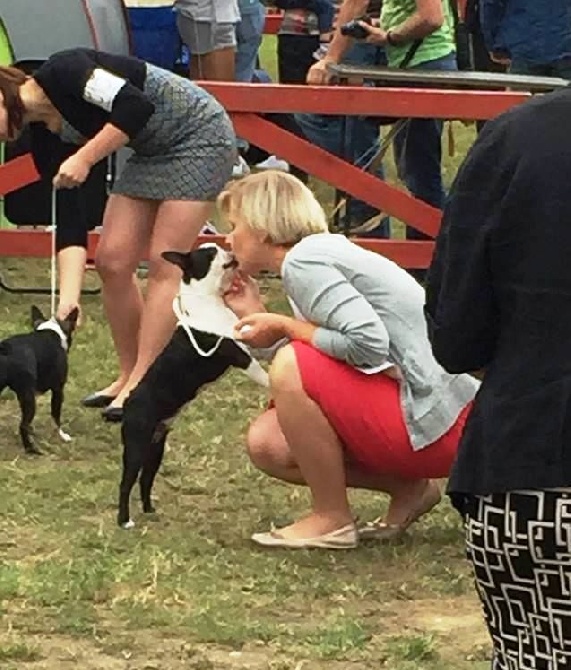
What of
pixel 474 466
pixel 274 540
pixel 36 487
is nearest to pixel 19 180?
pixel 36 487

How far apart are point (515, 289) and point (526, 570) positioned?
0.43 metres

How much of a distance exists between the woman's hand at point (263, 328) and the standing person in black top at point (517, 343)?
2004mm

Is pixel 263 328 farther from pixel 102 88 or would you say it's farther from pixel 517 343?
pixel 517 343

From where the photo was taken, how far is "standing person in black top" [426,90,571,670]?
2553 millimetres

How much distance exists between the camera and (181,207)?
6.30 m

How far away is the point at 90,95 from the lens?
598 cm

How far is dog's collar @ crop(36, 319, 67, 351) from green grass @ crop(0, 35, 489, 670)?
1.15 feet

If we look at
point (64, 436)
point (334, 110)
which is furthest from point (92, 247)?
point (64, 436)

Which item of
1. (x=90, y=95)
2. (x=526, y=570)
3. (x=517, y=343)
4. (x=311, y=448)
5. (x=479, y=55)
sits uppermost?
(x=517, y=343)

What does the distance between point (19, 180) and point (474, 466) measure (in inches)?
226

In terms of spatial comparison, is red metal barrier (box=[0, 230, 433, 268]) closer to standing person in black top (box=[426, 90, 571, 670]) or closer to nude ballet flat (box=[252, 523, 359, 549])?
nude ballet flat (box=[252, 523, 359, 549])

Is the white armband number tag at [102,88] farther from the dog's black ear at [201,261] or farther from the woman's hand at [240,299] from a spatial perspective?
the woman's hand at [240,299]

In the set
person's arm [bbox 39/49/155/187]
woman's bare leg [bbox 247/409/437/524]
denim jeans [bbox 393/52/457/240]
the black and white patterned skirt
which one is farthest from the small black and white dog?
the black and white patterned skirt

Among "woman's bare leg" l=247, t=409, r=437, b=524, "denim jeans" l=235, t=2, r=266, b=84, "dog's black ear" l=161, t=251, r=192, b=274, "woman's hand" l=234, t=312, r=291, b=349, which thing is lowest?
"denim jeans" l=235, t=2, r=266, b=84
